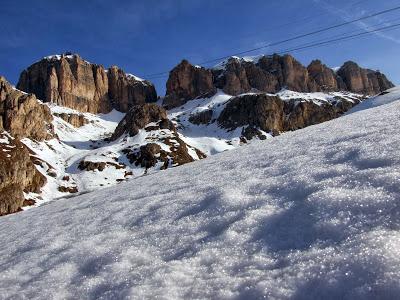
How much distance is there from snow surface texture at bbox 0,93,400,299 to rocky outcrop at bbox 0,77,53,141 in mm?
167488

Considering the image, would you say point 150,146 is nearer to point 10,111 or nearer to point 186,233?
point 10,111

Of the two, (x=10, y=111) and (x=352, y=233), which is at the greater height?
(x=10, y=111)

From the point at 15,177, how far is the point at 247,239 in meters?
122

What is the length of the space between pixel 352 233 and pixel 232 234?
9.07 ft

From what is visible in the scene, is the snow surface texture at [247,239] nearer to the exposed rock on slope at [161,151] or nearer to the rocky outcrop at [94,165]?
the exposed rock on slope at [161,151]

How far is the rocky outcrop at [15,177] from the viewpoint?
4336 inches

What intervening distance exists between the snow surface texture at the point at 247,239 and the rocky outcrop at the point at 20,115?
16749cm

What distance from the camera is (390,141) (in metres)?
13.1

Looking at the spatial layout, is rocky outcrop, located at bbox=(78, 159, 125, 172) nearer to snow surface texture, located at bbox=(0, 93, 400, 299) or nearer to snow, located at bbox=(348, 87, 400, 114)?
snow, located at bbox=(348, 87, 400, 114)

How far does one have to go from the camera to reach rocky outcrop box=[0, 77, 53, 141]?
170 meters

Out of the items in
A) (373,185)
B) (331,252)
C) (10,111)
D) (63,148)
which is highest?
(10,111)

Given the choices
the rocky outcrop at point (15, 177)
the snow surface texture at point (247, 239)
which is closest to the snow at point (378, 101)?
the snow surface texture at point (247, 239)

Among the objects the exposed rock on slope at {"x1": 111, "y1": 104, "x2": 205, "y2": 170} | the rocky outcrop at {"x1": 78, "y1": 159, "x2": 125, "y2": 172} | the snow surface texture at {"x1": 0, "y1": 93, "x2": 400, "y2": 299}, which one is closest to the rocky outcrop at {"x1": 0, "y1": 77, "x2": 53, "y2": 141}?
the rocky outcrop at {"x1": 78, "y1": 159, "x2": 125, "y2": 172}

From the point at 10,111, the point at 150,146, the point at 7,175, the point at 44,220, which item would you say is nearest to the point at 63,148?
the point at 10,111
